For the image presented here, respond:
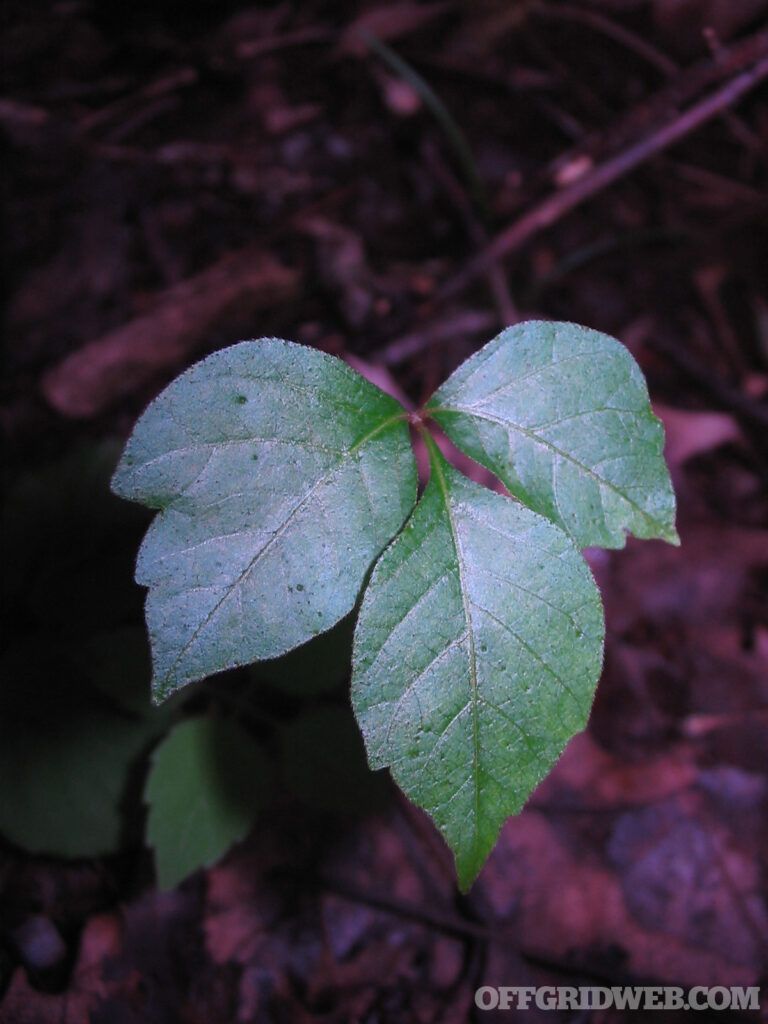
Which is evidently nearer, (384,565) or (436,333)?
(384,565)

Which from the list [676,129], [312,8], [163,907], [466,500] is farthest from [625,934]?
[312,8]

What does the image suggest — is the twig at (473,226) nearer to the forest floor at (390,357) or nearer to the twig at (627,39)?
the forest floor at (390,357)

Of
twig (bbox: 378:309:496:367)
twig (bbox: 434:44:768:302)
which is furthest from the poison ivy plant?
twig (bbox: 434:44:768:302)

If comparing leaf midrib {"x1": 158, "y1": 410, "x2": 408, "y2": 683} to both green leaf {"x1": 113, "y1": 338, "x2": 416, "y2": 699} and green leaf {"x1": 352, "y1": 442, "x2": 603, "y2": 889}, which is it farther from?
green leaf {"x1": 352, "y1": 442, "x2": 603, "y2": 889}

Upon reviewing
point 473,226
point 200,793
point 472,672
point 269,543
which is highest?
point 269,543

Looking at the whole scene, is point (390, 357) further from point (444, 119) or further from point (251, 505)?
point (251, 505)

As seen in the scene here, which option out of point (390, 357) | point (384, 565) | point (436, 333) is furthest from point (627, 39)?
point (384, 565)

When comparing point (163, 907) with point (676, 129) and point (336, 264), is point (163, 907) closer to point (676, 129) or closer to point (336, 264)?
point (336, 264)
